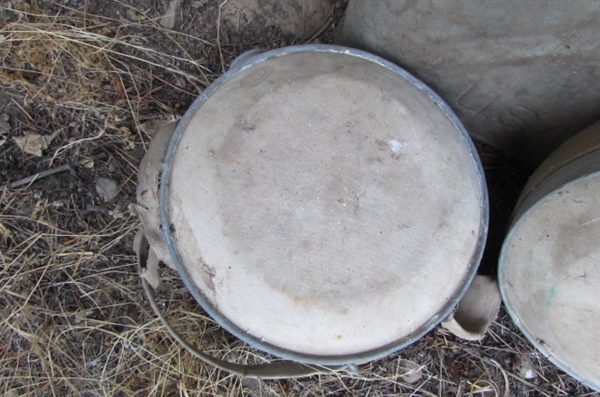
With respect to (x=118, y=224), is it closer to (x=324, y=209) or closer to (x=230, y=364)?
(x=230, y=364)

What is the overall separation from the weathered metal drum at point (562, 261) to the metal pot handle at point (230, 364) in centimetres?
47

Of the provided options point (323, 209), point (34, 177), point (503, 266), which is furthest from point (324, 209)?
point (34, 177)

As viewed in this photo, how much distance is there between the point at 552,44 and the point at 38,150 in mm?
1208

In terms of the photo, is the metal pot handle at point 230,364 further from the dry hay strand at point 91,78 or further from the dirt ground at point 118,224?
the dry hay strand at point 91,78

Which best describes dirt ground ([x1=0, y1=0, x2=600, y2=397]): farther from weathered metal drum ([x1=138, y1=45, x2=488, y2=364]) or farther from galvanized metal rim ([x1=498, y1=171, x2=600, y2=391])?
weathered metal drum ([x1=138, y1=45, x2=488, y2=364])

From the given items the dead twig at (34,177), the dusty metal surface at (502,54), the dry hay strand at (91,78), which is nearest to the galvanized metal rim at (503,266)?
the dusty metal surface at (502,54)

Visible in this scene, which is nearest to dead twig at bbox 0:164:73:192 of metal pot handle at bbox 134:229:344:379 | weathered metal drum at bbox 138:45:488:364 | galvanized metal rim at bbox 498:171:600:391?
metal pot handle at bbox 134:229:344:379

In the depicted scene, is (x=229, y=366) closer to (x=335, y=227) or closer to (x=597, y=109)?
(x=335, y=227)

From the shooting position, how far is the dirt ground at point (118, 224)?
139 cm

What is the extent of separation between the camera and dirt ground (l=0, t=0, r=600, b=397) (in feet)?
4.57

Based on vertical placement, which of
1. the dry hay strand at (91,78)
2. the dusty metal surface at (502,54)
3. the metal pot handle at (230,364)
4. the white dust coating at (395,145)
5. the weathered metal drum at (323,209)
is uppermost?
the dusty metal surface at (502,54)

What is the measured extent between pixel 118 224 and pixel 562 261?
41.5 inches

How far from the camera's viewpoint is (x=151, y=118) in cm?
142

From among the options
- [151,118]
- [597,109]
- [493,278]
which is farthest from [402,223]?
[151,118]
